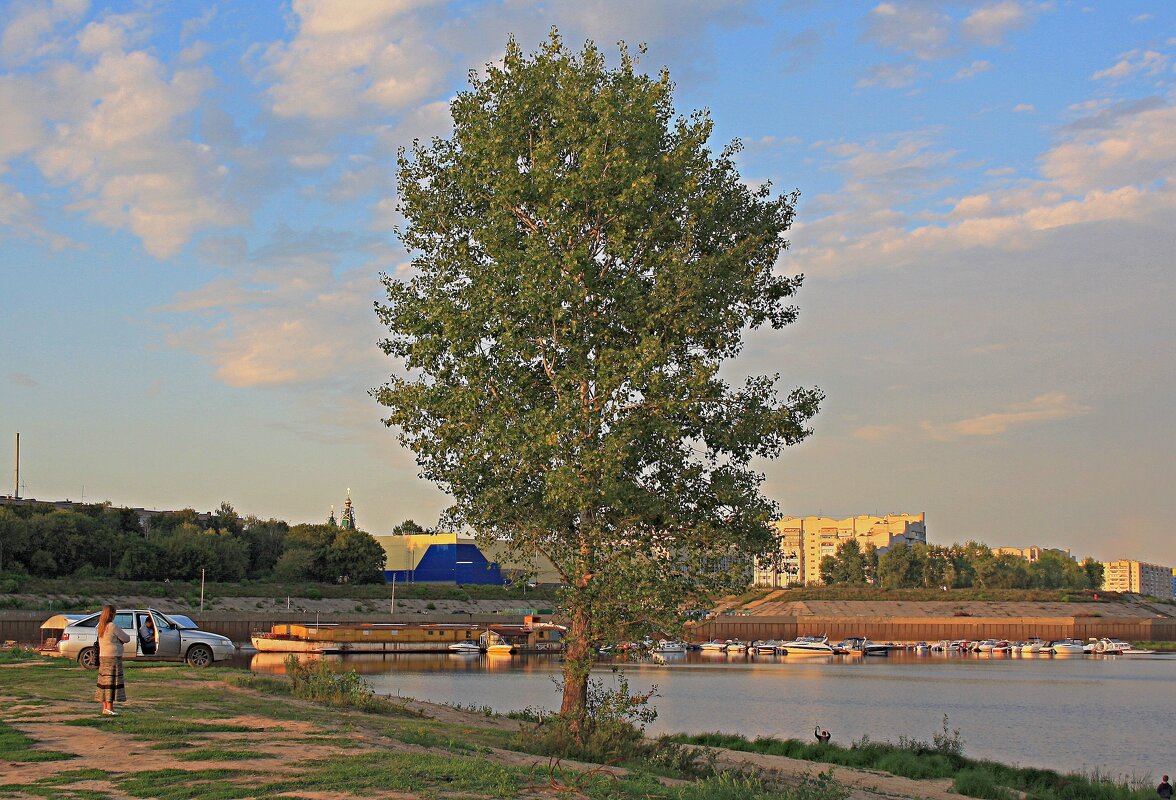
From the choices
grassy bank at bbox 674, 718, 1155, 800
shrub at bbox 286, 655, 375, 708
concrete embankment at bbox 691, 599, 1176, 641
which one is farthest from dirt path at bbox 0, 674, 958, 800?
concrete embankment at bbox 691, 599, 1176, 641

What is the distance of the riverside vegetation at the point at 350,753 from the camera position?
52.7 feet


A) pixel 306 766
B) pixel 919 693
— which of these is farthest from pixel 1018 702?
pixel 306 766

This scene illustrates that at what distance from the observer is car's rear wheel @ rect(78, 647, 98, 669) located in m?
33.4

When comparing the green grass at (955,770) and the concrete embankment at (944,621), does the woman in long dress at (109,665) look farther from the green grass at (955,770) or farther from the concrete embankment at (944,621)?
the concrete embankment at (944,621)

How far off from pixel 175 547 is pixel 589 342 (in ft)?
330

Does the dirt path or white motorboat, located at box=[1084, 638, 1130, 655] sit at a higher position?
the dirt path

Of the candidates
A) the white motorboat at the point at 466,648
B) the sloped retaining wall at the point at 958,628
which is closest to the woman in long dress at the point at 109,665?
the white motorboat at the point at 466,648

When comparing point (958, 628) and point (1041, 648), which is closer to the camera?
point (1041, 648)

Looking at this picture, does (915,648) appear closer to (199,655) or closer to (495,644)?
(495,644)

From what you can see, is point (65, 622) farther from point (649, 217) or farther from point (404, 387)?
point (649, 217)

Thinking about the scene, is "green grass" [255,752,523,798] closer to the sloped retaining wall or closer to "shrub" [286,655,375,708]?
"shrub" [286,655,375,708]

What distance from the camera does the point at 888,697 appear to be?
6650cm

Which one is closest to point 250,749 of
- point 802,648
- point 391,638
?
point 391,638

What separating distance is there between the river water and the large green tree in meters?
4.74
